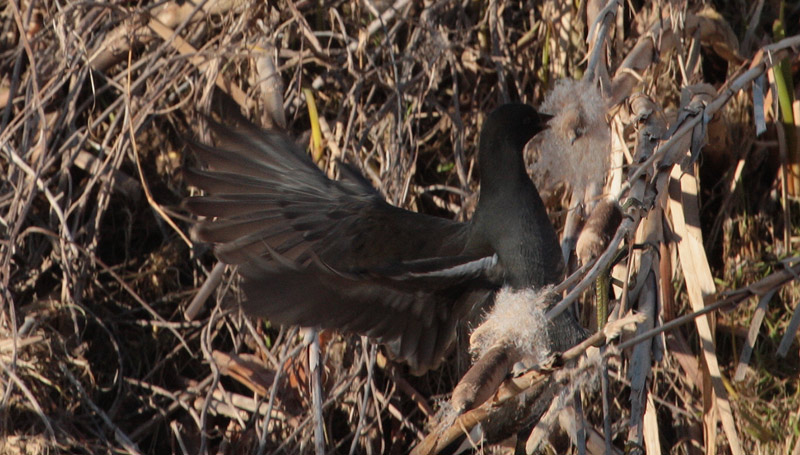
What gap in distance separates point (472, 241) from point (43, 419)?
131cm

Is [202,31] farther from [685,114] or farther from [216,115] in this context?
[685,114]

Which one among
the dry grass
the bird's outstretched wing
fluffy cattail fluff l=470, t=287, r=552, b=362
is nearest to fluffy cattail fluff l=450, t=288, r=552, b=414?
fluffy cattail fluff l=470, t=287, r=552, b=362

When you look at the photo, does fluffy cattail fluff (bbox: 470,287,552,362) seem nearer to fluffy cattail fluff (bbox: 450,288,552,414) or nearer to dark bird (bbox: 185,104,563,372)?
fluffy cattail fluff (bbox: 450,288,552,414)

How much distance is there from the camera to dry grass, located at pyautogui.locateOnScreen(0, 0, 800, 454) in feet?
8.96

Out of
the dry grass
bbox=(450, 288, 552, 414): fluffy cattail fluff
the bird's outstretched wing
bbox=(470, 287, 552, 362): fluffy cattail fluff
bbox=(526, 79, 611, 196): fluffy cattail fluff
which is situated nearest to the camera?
bbox=(450, 288, 552, 414): fluffy cattail fluff

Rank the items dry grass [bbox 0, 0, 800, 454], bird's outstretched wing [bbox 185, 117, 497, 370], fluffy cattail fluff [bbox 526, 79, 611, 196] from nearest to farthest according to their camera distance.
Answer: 1. bird's outstretched wing [bbox 185, 117, 497, 370]
2. fluffy cattail fluff [bbox 526, 79, 611, 196]
3. dry grass [bbox 0, 0, 800, 454]

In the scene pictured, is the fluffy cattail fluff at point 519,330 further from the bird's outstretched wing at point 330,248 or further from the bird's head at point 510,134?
the bird's head at point 510,134

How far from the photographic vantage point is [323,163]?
3.03m

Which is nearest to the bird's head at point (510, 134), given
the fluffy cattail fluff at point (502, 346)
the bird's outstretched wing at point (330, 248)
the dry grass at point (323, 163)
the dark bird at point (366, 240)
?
the dark bird at point (366, 240)

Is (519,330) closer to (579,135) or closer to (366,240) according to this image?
(579,135)

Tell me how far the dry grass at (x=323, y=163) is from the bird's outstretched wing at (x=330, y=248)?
0.19 meters

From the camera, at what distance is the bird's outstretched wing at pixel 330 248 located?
6.37ft

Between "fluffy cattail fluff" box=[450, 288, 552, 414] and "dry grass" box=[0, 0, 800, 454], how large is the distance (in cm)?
88

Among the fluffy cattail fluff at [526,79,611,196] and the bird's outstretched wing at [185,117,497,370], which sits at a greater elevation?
the fluffy cattail fluff at [526,79,611,196]
